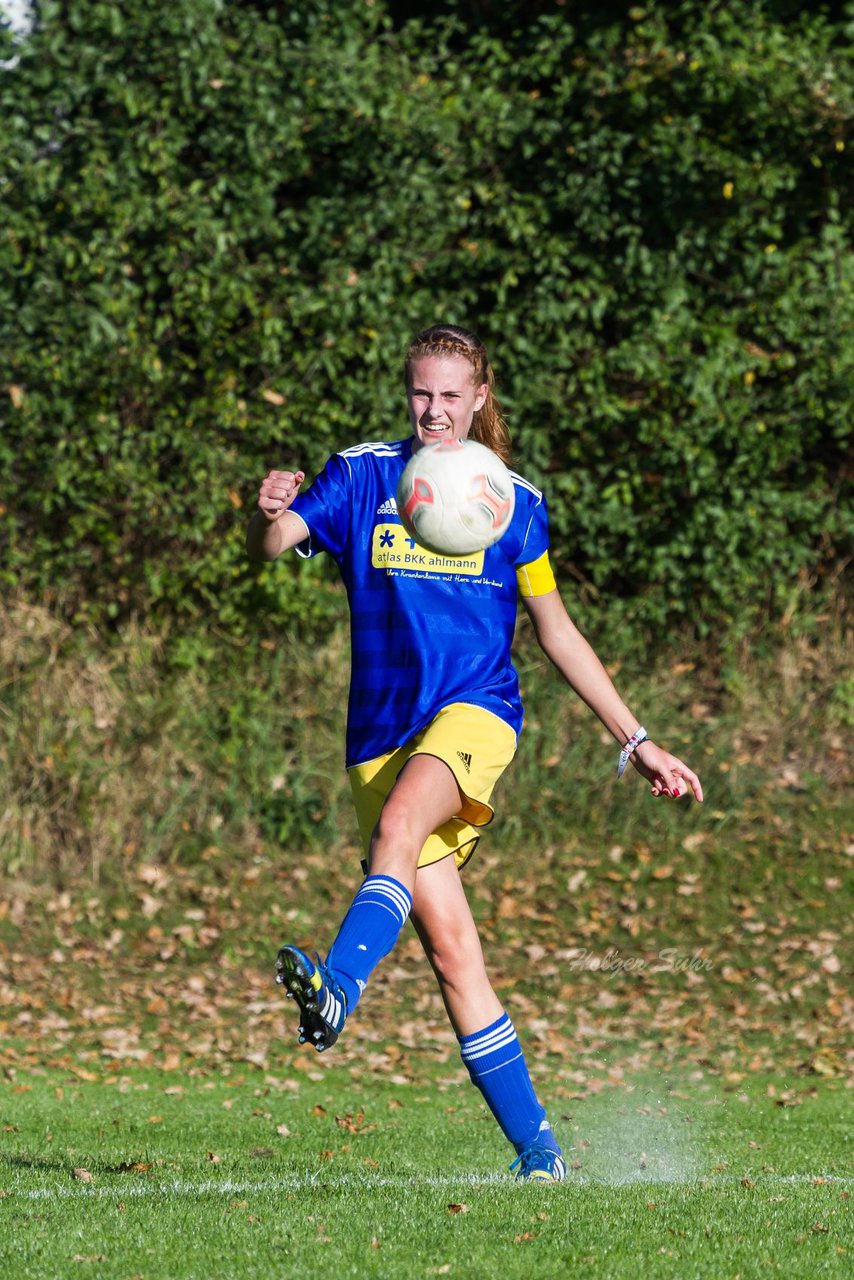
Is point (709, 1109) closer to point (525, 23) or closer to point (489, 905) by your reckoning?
point (489, 905)

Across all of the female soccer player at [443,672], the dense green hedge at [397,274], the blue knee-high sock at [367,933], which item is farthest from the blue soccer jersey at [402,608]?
the dense green hedge at [397,274]

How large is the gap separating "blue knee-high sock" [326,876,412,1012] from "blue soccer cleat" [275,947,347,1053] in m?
0.10

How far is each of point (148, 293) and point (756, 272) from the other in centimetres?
388

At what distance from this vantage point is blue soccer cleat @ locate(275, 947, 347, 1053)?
138 inches

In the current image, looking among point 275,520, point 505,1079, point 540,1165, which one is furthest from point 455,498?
point 540,1165

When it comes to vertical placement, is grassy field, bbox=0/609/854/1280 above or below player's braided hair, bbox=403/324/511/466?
below

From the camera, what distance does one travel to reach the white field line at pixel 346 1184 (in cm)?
418

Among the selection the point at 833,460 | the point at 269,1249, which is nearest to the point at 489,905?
the point at 833,460

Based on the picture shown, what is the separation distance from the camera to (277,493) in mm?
4047

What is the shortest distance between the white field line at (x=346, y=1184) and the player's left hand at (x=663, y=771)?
3.56 feet

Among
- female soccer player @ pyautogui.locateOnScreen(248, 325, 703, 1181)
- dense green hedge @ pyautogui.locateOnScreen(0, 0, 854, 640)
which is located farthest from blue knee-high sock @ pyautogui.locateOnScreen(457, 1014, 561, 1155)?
dense green hedge @ pyautogui.locateOnScreen(0, 0, 854, 640)

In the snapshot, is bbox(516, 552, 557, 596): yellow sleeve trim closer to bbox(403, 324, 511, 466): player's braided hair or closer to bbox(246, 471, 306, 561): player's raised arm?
bbox(403, 324, 511, 466): player's braided hair

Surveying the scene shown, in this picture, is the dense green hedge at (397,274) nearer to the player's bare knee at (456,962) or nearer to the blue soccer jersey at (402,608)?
the blue soccer jersey at (402,608)

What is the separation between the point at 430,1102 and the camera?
22.0 ft
